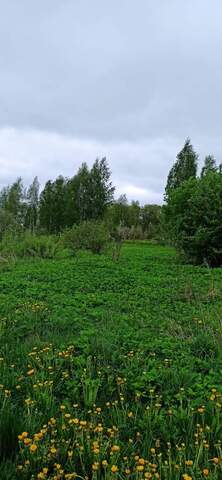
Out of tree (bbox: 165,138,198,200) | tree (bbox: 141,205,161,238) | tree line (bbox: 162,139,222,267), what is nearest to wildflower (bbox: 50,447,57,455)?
→ tree line (bbox: 162,139,222,267)

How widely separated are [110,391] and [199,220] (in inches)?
421

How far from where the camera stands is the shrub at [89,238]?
1762 cm

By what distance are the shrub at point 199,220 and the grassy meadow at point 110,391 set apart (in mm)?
7124

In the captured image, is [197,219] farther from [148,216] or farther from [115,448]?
[148,216]

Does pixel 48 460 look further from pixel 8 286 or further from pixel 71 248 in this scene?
pixel 71 248

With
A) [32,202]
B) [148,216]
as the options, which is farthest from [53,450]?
[32,202]

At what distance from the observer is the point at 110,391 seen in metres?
3.12

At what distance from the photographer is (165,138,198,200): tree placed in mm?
40688

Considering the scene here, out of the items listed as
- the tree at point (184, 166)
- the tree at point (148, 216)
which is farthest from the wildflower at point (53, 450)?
the tree at point (148, 216)

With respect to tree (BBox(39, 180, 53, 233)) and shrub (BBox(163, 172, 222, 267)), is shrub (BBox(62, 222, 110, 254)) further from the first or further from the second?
tree (BBox(39, 180, 53, 233))

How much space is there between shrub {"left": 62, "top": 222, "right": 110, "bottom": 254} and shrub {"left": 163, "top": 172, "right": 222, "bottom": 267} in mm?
4217

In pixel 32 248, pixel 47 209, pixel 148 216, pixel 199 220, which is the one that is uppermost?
pixel 148 216

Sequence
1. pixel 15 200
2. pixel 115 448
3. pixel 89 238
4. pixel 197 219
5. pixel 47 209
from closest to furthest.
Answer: pixel 115 448
pixel 197 219
pixel 89 238
pixel 47 209
pixel 15 200

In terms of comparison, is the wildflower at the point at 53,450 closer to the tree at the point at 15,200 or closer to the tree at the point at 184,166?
the tree at the point at 184,166
